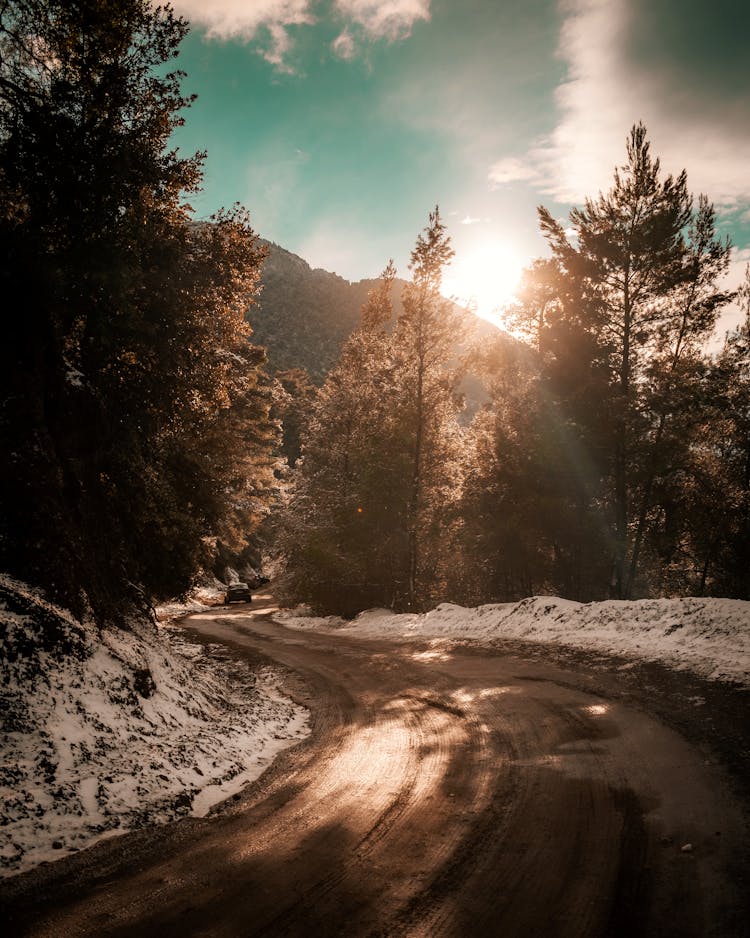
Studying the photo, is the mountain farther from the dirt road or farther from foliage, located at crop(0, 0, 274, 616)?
the dirt road

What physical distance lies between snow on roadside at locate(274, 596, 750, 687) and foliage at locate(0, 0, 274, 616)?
8.31 metres

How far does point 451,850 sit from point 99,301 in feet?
28.8

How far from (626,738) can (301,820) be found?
141 inches

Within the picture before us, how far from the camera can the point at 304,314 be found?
133750mm

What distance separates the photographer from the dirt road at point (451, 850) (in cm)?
293

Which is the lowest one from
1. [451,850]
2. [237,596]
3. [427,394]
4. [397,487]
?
[237,596]

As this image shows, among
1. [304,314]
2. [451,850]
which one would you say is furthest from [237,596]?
[304,314]

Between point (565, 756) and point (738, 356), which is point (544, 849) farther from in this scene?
point (738, 356)

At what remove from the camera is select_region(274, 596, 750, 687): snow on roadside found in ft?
28.0

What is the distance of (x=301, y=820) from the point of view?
431cm

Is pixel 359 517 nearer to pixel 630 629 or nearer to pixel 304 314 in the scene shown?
pixel 630 629

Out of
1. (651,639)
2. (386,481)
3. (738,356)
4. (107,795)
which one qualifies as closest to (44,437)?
(107,795)

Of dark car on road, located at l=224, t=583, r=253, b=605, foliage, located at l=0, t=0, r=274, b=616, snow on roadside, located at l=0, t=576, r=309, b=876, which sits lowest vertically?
dark car on road, located at l=224, t=583, r=253, b=605

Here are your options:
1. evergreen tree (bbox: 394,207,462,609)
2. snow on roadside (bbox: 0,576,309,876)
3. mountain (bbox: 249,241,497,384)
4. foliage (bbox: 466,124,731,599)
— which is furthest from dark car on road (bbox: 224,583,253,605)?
mountain (bbox: 249,241,497,384)
